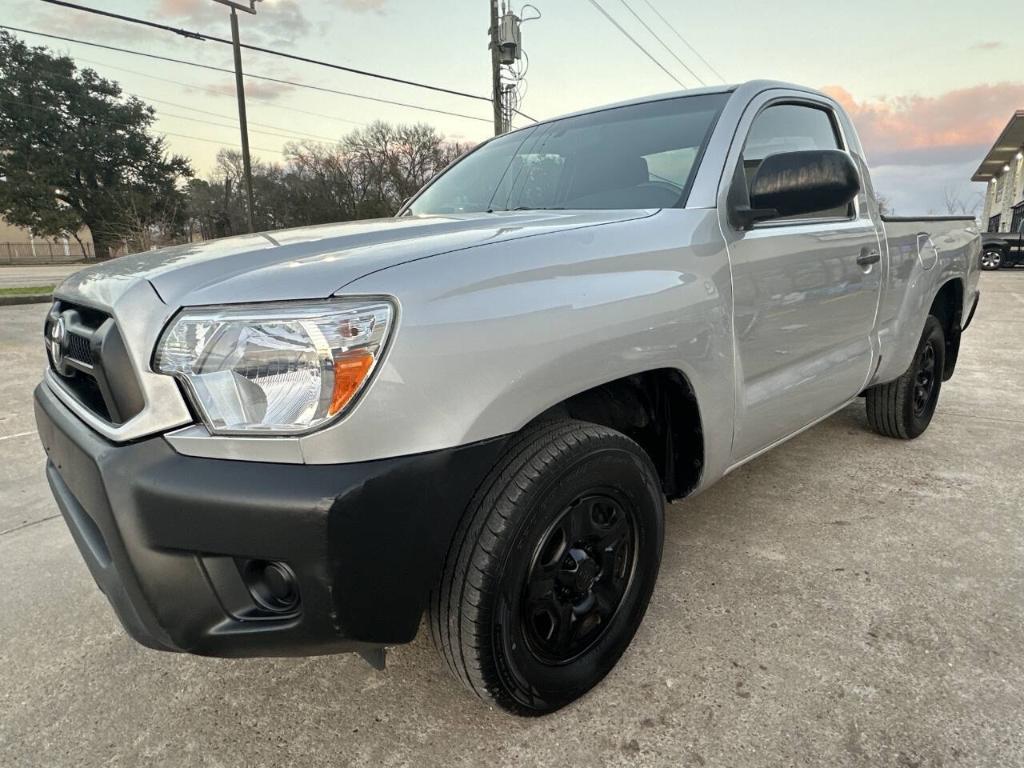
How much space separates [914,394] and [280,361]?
3.71 m

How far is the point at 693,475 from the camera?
208 cm

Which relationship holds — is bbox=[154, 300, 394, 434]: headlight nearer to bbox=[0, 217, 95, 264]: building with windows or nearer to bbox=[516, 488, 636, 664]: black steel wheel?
bbox=[516, 488, 636, 664]: black steel wheel

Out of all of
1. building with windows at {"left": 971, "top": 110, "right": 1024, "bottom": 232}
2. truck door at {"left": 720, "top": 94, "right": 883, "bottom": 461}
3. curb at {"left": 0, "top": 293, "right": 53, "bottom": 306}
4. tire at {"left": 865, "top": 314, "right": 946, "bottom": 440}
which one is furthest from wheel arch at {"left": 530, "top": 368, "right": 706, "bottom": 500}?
building with windows at {"left": 971, "top": 110, "right": 1024, "bottom": 232}

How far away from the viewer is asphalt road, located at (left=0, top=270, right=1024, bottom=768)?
1632mm

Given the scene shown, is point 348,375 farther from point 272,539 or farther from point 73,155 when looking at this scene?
point 73,155

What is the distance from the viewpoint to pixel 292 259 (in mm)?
1457

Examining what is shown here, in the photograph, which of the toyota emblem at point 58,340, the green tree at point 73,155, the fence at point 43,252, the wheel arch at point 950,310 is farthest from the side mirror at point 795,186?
the fence at point 43,252

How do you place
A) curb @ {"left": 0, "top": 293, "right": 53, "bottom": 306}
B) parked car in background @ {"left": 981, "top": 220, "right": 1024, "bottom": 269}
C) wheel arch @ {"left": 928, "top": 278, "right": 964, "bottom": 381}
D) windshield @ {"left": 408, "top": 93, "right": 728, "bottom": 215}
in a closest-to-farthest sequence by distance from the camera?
windshield @ {"left": 408, "top": 93, "right": 728, "bottom": 215} → wheel arch @ {"left": 928, "top": 278, "right": 964, "bottom": 381} → curb @ {"left": 0, "top": 293, "right": 53, "bottom": 306} → parked car in background @ {"left": 981, "top": 220, "right": 1024, "bottom": 269}

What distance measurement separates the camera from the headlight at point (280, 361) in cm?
124

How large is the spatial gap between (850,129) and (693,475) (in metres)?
2.11

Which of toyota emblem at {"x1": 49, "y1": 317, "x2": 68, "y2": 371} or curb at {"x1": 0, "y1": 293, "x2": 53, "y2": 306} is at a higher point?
curb at {"x1": 0, "y1": 293, "x2": 53, "y2": 306}

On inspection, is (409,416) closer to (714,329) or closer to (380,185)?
(714,329)

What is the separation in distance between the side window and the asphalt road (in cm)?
136

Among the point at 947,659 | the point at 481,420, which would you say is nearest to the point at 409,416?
the point at 481,420
